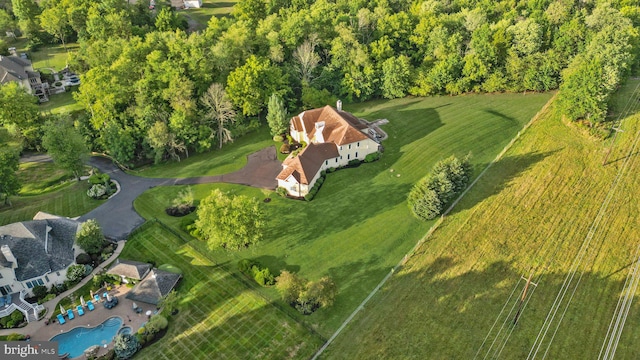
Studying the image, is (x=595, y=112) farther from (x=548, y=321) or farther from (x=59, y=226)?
(x=59, y=226)

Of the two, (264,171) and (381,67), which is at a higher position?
(381,67)

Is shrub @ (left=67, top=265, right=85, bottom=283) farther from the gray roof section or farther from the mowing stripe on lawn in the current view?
the mowing stripe on lawn

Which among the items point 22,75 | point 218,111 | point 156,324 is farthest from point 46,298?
point 22,75

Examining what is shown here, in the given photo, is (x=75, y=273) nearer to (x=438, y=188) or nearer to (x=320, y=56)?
(x=438, y=188)

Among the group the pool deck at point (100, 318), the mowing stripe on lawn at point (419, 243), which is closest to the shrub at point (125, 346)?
the pool deck at point (100, 318)

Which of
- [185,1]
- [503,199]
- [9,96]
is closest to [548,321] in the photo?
[503,199]

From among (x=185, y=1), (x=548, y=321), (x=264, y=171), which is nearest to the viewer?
(x=548, y=321)

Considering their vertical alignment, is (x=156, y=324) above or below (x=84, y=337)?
above
